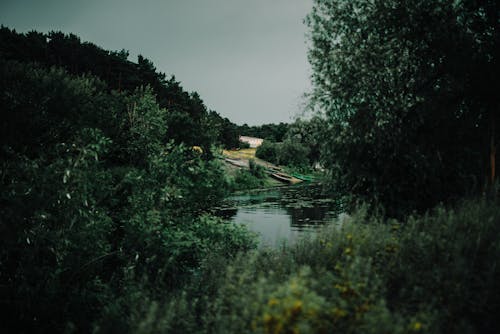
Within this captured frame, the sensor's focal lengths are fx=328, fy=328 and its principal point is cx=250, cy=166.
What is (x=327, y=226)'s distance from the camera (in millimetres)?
6715

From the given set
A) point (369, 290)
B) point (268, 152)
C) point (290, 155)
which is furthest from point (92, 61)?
point (369, 290)

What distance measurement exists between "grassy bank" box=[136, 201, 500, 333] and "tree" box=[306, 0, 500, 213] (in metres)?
3.81

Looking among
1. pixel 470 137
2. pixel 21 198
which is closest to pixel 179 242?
pixel 21 198

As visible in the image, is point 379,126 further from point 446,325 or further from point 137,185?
point 137,185

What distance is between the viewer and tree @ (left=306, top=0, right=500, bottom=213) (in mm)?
9547

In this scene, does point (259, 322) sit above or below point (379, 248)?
below

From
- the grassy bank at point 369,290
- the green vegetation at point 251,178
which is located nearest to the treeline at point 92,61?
the green vegetation at point 251,178

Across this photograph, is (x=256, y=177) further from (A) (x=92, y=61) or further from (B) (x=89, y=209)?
(B) (x=89, y=209)

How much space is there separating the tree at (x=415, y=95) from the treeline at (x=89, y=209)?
503cm

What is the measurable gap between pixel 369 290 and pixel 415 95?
785 centimetres

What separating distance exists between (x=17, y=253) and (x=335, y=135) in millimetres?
9759

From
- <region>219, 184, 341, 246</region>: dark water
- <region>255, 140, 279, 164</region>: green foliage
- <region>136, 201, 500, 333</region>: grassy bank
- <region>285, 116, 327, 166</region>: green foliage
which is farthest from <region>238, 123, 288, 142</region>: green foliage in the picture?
<region>136, 201, 500, 333</region>: grassy bank

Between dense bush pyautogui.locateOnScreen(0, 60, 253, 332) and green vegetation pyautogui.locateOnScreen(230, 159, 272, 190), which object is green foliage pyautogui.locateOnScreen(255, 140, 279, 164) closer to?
green vegetation pyautogui.locateOnScreen(230, 159, 272, 190)

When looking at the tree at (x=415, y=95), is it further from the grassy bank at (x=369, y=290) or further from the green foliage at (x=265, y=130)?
the green foliage at (x=265, y=130)
